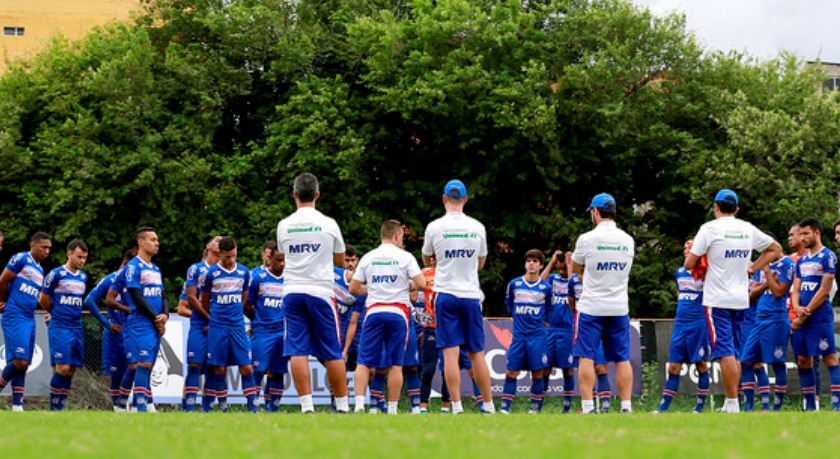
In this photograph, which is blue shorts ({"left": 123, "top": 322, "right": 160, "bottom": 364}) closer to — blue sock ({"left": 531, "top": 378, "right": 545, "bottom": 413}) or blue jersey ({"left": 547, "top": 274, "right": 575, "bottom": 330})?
blue sock ({"left": 531, "top": 378, "right": 545, "bottom": 413})

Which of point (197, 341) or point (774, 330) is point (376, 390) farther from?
point (774, 330)

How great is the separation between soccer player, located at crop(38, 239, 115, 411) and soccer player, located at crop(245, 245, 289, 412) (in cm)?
202

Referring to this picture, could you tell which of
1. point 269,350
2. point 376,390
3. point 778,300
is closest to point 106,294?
point 269,350

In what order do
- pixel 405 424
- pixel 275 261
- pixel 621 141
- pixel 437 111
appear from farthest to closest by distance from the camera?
pixel 621 141 → pixel 437 111 → pixel 275 261 → pixel 405 424

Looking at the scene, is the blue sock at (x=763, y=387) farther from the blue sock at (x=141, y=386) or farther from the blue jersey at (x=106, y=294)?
the blue jersey at (x=106, y=294)

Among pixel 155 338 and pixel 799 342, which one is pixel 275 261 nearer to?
pixel 155 338

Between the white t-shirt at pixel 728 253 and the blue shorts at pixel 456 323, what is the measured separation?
2.66 metres

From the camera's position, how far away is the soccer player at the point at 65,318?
53.8 feet

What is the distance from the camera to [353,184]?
35.5 meters

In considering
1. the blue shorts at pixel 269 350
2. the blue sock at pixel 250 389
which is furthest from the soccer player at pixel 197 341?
the blue shorts at pixel 269 350

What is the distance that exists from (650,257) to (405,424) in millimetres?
28847

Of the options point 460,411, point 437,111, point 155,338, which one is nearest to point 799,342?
point 460,411

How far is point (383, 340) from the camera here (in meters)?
13.9

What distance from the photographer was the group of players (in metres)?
12.6
